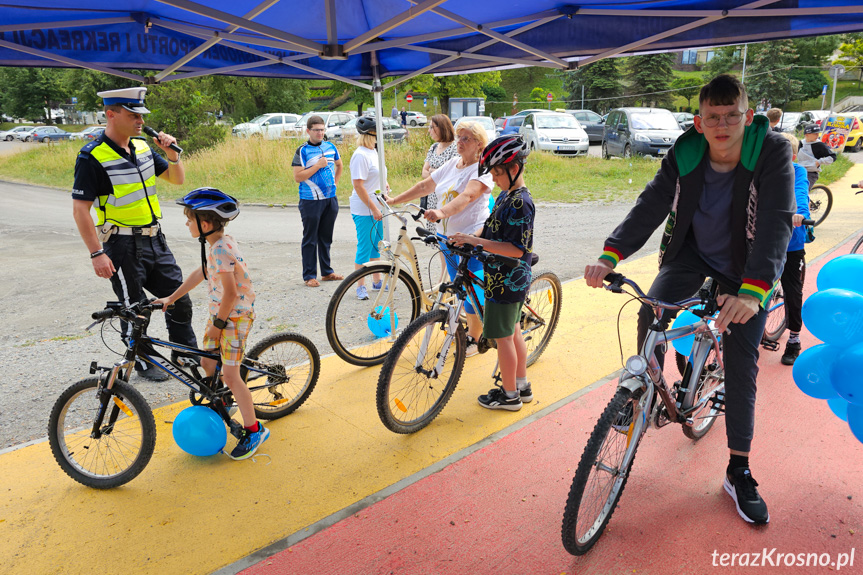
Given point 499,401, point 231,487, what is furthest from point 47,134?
point 499,401

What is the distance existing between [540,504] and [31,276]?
27.0 feet

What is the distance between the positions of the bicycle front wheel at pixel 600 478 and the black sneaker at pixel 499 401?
1382 mm

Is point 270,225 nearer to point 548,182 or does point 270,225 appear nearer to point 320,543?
point 548,182

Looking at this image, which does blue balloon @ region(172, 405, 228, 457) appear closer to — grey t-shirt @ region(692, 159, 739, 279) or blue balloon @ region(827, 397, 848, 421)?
grey t-shirt @ region(692, 159, 739, 279)

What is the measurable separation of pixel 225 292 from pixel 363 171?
349 centimetres

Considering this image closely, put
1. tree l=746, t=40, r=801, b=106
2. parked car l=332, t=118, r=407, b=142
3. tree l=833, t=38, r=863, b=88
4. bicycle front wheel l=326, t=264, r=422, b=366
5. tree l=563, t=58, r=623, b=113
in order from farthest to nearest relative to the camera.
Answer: tree l=563, t=58, r=623, b=113
tree l=746, t=40, r=801, b=106
tree l=833, t=38, r=863, b=88
parked car l=332, t=118, r=407, b=142
bicycle front wheel l=326, t=264, r=422, b=366

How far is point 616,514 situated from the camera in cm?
314

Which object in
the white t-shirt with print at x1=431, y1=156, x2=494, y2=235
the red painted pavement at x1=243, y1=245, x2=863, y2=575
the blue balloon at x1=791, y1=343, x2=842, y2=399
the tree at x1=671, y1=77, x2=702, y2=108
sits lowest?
the red painted pavement at x1=243, y1=245, x2=863, y2=575

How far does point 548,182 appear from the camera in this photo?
16.9 m

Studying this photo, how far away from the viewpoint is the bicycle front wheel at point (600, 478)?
2.66 metres

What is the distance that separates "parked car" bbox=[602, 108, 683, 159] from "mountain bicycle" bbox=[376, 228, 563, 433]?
673 inches

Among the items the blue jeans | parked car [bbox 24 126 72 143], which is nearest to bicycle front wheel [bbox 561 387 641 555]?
the blue jeans

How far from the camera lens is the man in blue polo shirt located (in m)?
7.30

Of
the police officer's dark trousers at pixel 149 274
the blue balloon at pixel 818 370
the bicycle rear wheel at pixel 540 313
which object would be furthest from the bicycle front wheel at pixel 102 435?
the blue balloon at pixel 818 370
